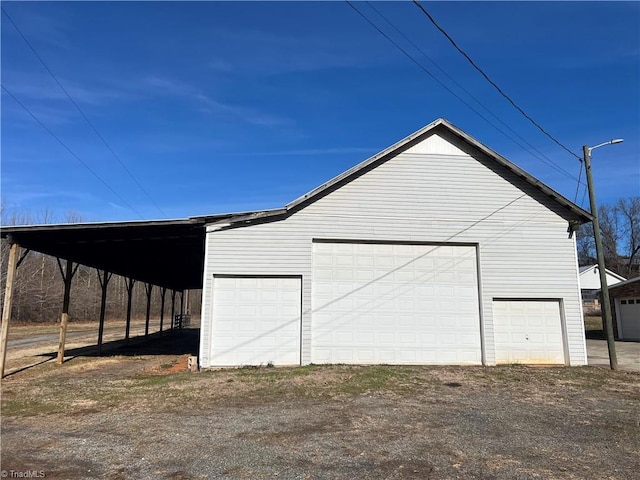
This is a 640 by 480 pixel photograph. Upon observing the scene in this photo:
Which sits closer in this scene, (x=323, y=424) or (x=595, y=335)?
(x=323, y=424)

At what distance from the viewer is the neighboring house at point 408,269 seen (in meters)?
12.8

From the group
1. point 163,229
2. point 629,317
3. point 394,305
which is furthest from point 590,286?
point 163,229

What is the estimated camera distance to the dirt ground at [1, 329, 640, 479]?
5109 mm

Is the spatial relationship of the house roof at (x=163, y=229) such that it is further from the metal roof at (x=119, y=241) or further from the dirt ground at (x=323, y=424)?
the dirt ground at (x=323, y=424)

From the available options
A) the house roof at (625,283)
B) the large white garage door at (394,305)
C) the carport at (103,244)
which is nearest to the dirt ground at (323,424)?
the large white garage door at (394,305)

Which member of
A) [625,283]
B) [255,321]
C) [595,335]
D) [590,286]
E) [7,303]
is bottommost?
[595,335]

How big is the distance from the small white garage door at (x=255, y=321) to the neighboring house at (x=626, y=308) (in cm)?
2229

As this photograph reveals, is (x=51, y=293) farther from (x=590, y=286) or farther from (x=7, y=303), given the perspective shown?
(x=590, y=286)

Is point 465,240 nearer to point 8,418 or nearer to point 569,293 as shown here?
point 569,293

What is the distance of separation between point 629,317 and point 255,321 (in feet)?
78.5

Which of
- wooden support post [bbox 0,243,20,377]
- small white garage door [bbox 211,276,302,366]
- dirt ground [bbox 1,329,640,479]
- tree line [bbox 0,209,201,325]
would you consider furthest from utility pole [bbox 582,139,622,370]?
tree line [bbox 0,209,201,325]

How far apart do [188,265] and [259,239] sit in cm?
944

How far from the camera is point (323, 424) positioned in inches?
276

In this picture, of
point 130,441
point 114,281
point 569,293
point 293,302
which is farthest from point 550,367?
point 114,281
